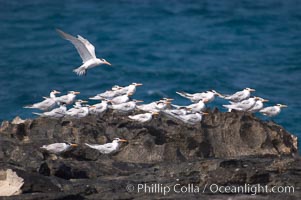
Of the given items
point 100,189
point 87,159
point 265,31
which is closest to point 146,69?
point 265,31

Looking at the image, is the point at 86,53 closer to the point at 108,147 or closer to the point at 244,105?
the point at 244,105

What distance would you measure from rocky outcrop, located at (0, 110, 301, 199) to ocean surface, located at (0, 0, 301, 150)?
1293 centimetres

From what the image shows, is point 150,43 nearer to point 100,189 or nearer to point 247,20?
point 247,20

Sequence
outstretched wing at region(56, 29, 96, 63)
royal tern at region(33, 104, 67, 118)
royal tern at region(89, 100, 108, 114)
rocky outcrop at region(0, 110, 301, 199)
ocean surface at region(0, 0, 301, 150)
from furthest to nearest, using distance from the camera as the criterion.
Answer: ocean surface at region(0, 0, 301, 150) < outstretched wing at region(56, 29, 96, 63) < royal tern at region(89, 100, 108, 114) < royal tern at region(33, 104, 67, 118) < rocky outcrop at region(0, 110, 301, 199)

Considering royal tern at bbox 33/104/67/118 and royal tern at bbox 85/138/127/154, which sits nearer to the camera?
royal tern at bbox 85/138/127/154

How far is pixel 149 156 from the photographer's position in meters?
18.9

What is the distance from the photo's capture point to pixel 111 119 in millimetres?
21688

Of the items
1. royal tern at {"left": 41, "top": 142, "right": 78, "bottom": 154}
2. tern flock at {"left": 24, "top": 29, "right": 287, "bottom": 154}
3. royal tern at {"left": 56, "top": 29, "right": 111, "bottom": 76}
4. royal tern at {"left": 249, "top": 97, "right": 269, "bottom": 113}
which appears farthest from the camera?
royal tern at {"left": 56, "top": 29, "right": 111, "bottom": 76}

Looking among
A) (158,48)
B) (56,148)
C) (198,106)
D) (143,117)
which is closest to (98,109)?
(143,117)

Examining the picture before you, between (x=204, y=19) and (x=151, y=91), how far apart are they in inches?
692

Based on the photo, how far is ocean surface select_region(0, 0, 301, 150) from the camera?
42719mm

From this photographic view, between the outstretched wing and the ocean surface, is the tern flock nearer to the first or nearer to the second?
the outstretched wing

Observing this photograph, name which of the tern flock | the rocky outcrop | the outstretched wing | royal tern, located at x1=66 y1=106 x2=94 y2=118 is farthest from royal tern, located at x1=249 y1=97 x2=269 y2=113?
the outstretched wing

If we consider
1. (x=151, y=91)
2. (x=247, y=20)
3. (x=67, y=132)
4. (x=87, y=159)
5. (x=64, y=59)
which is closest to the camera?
(x=87, y=159)
